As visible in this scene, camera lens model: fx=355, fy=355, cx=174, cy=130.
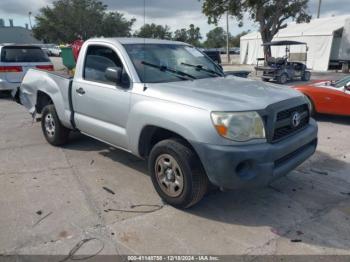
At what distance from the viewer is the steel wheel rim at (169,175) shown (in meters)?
3.70

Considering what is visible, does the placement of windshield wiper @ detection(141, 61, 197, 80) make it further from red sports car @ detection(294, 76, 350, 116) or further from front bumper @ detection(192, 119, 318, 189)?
red sports car @ detection(294, 76, 350, 116)

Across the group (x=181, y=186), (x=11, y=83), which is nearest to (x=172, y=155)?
(x=181, y=186)

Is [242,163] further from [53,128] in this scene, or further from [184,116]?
[53,128]

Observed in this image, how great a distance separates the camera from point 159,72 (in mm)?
4332

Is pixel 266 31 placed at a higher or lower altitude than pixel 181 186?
higher

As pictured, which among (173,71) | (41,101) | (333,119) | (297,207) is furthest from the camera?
(333,119)

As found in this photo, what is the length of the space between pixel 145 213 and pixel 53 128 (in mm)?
2923

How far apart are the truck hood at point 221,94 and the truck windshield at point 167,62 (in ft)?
0.71

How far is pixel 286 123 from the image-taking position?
371 centimetres

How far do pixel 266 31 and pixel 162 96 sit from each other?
19362 mm

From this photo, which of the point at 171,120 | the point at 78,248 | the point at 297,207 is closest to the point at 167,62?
the point at 171,120

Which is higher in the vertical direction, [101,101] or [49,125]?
[101,101]

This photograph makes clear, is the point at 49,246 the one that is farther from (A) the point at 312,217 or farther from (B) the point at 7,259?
(A) the point at 312,217

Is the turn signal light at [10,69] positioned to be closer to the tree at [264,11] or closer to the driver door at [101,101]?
the driver door at [101,101]
